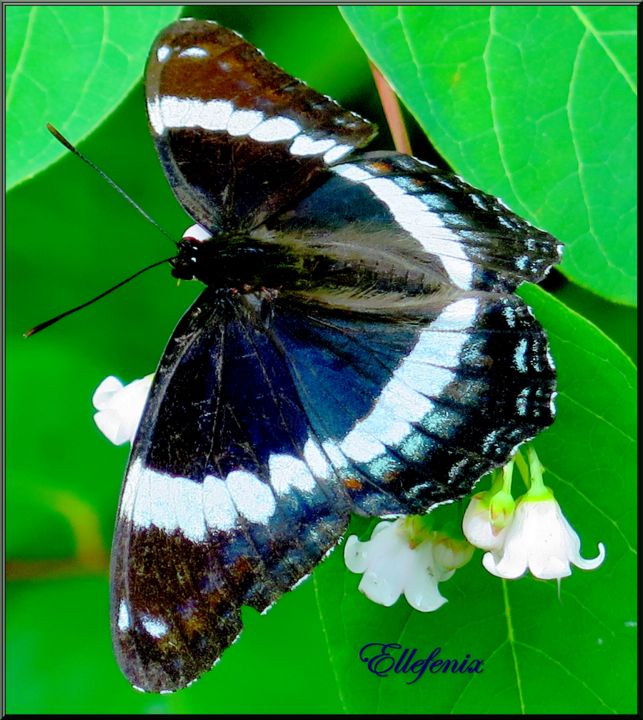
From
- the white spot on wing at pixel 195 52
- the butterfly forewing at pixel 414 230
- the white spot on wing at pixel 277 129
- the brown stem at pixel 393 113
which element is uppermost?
the white spot on wing at pixel 195 52

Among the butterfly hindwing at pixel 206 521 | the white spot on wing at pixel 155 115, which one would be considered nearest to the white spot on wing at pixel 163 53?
the white spot on wing at pixel 155 115

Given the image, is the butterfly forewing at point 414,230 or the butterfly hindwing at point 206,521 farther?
the butterfly forewing at point 414,230

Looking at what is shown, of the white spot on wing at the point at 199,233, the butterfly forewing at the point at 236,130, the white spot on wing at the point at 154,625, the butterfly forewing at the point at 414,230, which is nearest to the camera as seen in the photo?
the white spot on wing at the point at 154,625

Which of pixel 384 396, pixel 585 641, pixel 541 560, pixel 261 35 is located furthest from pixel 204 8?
pixel 585 641

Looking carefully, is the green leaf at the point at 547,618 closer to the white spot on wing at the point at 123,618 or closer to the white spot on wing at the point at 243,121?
the white spot on wing at the point at 123,618

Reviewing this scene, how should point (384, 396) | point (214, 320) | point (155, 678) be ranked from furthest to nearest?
point (214, 320)
point (384, 396)
point (155, 678)

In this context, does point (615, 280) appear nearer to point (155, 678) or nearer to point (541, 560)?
point (541, 560)

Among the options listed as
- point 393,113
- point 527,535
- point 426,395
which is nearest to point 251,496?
point 426,395
